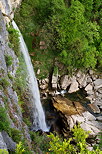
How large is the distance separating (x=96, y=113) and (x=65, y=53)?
20.9 ft

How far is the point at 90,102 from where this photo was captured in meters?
19.9

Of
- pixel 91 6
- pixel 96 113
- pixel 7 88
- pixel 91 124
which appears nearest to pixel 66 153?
pixel 7 88

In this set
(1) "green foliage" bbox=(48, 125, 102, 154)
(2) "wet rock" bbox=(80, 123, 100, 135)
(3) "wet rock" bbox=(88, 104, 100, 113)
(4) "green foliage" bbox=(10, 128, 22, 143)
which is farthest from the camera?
(3) "wet rock" bbox=(88, 104, 100, 113)

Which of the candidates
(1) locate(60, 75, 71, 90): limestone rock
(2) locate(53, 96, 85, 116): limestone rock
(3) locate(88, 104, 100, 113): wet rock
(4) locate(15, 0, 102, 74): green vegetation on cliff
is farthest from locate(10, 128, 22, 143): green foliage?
(4) locate(15, 0, 102, 74): green vegetation on cliff

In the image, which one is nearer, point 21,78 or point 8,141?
point 8,141

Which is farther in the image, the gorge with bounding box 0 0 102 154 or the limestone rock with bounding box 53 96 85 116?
the gorge with bounding box 0 0 102 154

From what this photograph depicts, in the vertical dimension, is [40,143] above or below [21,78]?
below

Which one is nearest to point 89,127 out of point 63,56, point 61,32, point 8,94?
point 63,56

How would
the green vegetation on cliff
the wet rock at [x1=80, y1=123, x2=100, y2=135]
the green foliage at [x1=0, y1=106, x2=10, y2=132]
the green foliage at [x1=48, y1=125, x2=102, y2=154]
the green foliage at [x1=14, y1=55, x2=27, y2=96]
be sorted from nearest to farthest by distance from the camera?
the green foliage at [x1=48, y1=125, x2=102, y2=154], the green foliage at [x1=0, y1=106, x2=10, y2=132], the green foliage at [x1=14, y1=55, x2=27, y2=96], the wet rock at [x1=80, y1=123, x2=100, y2=135], the green vegetation on cliff

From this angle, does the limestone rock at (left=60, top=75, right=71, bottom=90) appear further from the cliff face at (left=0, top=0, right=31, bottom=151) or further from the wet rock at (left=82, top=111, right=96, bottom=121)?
the cliff face at (left=0, top=0, right=31, bottom=151)

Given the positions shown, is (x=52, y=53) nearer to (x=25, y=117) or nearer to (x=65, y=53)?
(x=65, y=53)

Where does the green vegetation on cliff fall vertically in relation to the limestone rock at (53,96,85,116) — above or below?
above

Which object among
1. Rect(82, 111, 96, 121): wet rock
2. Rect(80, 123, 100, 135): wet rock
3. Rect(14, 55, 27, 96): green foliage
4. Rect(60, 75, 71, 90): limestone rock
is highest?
Rect(14, 55, 27, 96): green foliage

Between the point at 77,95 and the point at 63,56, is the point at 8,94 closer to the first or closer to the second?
the point at 63,56
